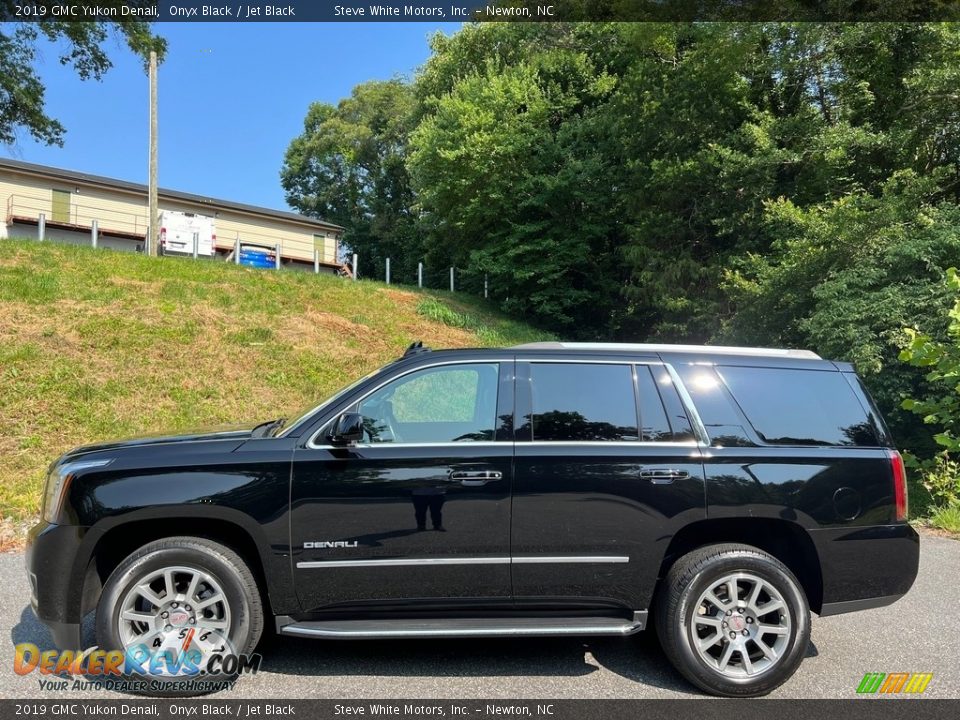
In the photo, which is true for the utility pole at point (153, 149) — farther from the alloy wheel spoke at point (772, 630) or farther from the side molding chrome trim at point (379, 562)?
the alloy wheel spoke at point (772, 630)

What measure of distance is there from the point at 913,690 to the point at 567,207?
21147 millimetres

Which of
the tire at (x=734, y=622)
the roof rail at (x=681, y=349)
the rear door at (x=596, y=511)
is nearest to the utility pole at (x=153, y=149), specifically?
the roof rail at (x=681, y=349)

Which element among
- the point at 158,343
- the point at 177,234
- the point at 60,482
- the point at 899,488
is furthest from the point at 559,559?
the point at 177,234

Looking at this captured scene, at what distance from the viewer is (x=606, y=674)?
3.56m

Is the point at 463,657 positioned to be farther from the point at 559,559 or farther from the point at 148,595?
the point at 148,595

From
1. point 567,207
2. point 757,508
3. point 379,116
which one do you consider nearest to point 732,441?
point 757,508

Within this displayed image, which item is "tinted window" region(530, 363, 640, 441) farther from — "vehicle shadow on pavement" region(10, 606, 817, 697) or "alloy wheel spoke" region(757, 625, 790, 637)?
"vehicle shadow on pavement" region(10, 606, 817, 697)

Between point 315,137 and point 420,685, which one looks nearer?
point 420,685

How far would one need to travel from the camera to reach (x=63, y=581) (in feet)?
10.8

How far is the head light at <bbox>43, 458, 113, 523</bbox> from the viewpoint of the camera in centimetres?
338

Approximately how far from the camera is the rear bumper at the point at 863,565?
3.51m

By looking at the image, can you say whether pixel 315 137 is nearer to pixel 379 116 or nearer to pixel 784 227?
pixel 379 116

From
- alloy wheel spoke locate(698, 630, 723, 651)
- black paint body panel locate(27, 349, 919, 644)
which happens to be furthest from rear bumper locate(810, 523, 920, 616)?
alloy wheel spoke locate(698, 630, 723, 651)

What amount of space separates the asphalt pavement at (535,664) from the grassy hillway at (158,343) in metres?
3.13
